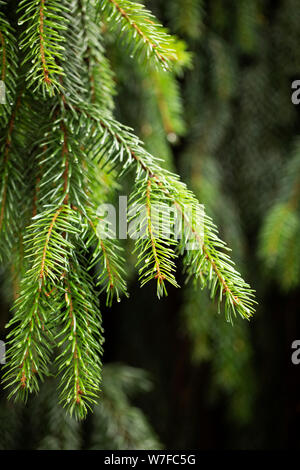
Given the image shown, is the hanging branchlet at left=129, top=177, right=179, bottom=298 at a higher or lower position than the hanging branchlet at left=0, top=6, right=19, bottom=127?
lower

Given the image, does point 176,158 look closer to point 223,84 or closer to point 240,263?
point 223,84

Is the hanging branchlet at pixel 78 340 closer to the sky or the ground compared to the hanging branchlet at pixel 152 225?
closer to the ground

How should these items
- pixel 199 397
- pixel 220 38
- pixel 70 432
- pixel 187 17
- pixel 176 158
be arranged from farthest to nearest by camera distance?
1. pixel 199 397
2. pixel 176 158
3. pixel 220 38
4. pixel 187 17
5. pixel 70 432

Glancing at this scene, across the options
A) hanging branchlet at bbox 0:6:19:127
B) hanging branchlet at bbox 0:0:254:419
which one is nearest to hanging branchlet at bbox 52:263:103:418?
hanging branchlet at bbox 0:0:254:419

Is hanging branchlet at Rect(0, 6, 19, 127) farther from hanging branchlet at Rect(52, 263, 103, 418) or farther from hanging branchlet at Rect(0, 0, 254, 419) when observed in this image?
hanging branchlet at Rect(52, 263, 103, 418)

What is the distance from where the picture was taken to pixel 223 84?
4.50ft

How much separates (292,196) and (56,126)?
0.92 m

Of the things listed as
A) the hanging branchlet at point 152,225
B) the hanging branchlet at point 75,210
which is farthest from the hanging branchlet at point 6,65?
the hanging branchlet at point 152,225

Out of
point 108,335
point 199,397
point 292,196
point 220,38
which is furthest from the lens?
point 108,335

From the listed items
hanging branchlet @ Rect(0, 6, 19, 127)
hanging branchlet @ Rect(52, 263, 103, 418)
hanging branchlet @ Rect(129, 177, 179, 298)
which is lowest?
hanging branchlet @ Rect(52, 263, 103, 418)

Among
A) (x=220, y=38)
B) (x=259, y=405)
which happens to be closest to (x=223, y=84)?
(x=220, y=38)

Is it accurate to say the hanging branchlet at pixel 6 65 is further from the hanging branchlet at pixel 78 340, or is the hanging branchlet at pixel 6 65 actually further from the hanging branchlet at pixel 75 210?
the hanging branchlet at pixel 78 340

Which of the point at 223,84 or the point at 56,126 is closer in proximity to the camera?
the point at 56,126
